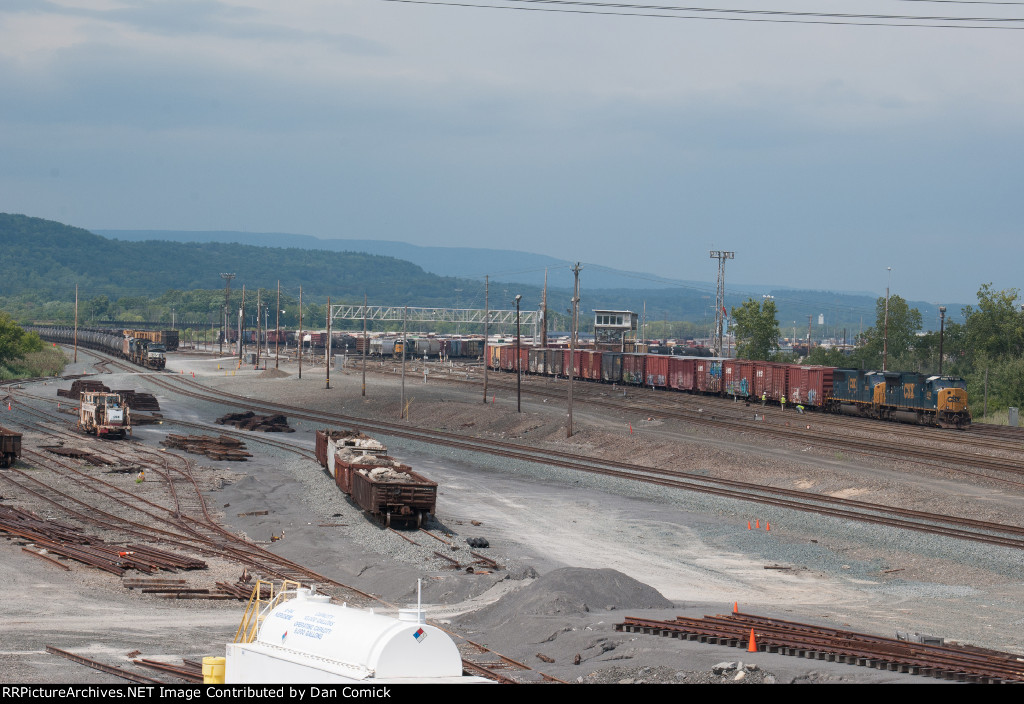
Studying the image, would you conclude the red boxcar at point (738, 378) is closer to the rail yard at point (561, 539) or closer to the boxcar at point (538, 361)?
the rail yard at point (561, 539)

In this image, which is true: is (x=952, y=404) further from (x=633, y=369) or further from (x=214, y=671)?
(x=214, y=671)

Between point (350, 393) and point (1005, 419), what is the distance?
178ft

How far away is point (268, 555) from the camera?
2995cm

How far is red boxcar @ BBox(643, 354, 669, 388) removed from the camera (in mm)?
87500

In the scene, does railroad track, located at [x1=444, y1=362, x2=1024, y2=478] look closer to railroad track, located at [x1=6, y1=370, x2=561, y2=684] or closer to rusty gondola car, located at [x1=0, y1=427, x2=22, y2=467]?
railroad track, located at [x1=6, y1=370, x2=561, y2=684]

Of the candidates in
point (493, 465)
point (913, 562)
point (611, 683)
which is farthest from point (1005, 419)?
point (611, 683)

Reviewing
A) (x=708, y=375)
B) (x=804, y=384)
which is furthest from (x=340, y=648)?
(x=708, y=375)

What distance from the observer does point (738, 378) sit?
78.4 metres

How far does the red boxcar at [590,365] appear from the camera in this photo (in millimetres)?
98062

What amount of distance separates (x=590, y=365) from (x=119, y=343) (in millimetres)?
76019

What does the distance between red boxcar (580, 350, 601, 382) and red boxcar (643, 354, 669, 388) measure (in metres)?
8.02

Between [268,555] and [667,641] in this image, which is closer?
[667,641]
